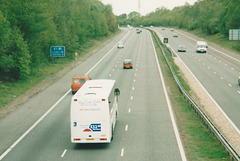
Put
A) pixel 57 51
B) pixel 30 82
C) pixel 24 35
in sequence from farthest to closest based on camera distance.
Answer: pixel 57 51
pixel 24 35
pixel 30 82

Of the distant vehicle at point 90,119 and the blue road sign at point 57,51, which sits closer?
the distant vehicle at point 90,119

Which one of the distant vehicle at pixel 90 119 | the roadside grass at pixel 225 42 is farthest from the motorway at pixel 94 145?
the roadside grass at pixel 225 42

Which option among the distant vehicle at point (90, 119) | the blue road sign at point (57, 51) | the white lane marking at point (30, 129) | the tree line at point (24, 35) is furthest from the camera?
the blue road sign at point (57, 51)

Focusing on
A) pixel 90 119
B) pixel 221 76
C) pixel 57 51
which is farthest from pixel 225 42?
pixel 90 119

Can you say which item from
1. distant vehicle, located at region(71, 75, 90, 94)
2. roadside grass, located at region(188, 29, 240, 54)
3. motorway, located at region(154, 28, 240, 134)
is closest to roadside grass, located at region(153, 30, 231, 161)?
motorway, located at region(154, 28, 240, 134)

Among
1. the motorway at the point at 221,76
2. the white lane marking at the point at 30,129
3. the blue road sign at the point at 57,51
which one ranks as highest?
Answer: the blue road sign at the point at 57,51

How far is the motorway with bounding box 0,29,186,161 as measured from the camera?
63.8ft

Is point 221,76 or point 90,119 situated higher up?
point 90,119

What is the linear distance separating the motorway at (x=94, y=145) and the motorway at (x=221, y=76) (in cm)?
556

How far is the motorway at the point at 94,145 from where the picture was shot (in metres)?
19.4

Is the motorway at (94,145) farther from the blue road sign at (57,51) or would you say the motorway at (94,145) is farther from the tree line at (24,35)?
the blue road sign at (57,51)

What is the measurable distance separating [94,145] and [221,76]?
111 ft

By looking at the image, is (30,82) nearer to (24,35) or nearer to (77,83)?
(24,35)

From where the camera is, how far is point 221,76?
50.4 m
